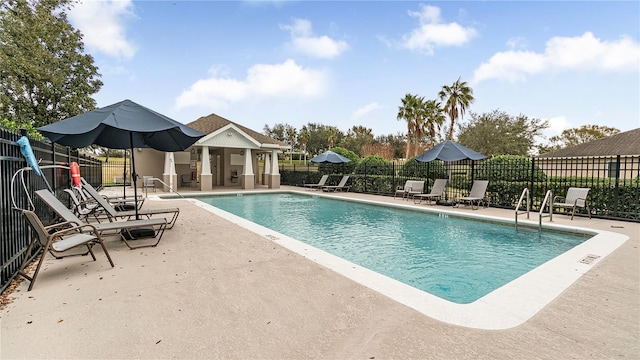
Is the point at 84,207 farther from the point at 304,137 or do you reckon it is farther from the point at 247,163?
the point at 304,137

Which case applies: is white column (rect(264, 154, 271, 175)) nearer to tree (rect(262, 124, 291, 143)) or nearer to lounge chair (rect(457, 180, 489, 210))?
lounge chair (rect(457, 180, 489, 210))

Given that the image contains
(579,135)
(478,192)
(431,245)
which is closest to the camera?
(431,245)

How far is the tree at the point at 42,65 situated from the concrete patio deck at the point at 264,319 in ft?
72.2

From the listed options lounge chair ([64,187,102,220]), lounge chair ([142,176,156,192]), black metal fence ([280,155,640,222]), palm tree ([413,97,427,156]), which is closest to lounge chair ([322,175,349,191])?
black metal fence ([280,155,640,222])

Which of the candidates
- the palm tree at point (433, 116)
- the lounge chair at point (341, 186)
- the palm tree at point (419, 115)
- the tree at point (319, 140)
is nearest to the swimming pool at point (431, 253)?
the lounge chair at point (341, 186)

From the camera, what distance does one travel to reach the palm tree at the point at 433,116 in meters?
35.7

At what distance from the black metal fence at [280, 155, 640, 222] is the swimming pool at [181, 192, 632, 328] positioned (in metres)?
2.81

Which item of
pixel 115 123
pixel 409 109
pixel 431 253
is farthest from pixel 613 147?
pixel 115 123

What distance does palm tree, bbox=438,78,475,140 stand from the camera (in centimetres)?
3144

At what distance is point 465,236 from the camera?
24.8ft

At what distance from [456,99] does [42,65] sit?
34.5 m

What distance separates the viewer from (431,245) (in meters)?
6.74

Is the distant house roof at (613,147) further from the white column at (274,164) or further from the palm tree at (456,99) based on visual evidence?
the white column at (274,164)

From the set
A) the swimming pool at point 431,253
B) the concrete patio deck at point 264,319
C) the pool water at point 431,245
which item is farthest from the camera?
the pool water at point 431,245
